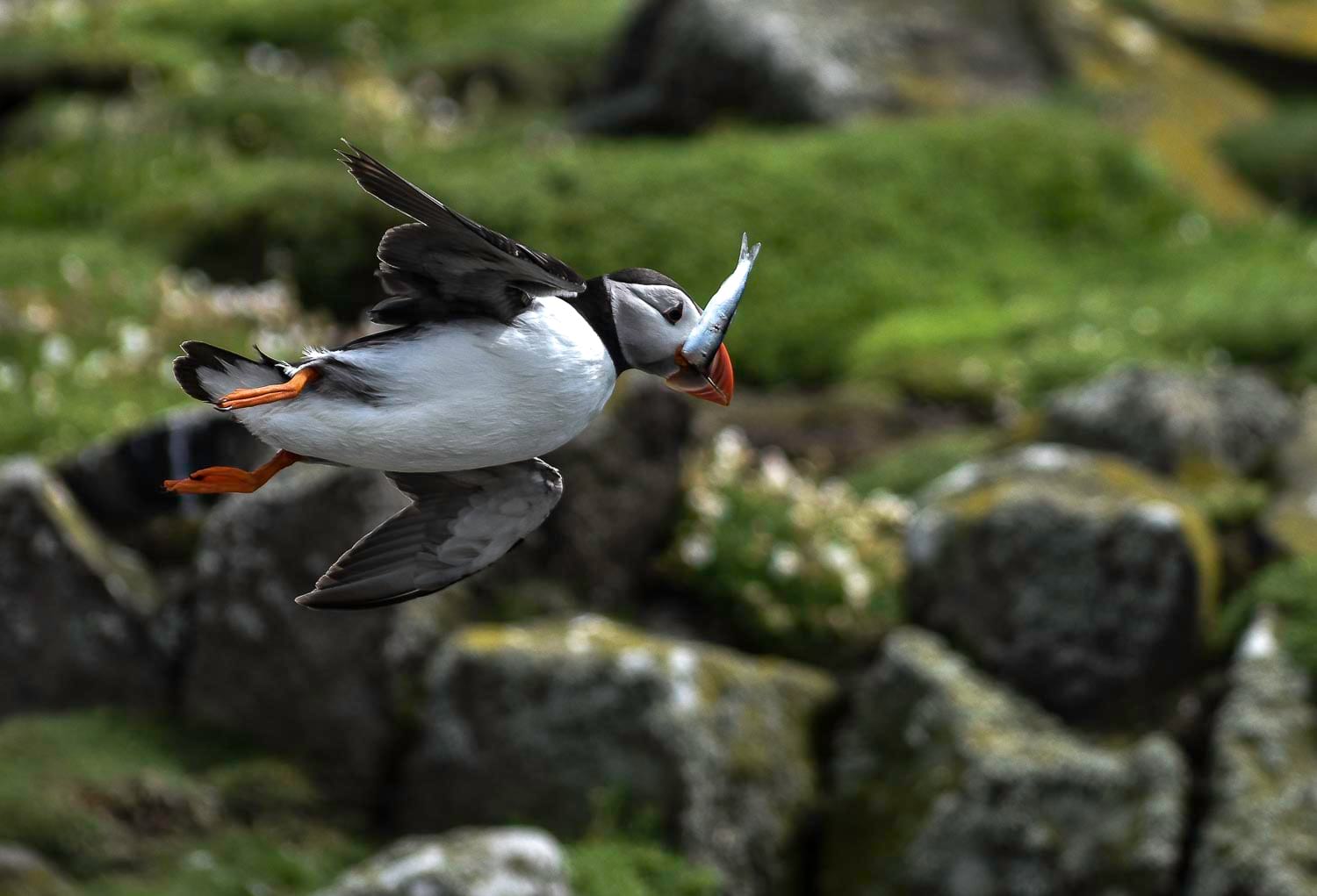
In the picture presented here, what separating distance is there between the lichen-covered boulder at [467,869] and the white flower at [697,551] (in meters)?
1.84

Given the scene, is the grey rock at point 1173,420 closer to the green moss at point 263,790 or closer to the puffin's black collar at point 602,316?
the green moss at point 263,790

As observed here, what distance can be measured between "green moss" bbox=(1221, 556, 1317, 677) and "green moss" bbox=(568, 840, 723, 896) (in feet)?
6.81

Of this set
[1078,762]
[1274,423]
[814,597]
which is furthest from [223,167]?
[1078,762]

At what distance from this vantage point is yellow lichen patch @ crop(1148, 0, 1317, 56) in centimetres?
1483

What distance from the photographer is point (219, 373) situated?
9.14 ft

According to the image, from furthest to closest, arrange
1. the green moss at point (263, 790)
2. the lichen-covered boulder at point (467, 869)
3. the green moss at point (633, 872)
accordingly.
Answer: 1. the green moss at point (263, 790)
2. the green moss at point (633, 872)
3. the lichen-covered boulder at point (467, 869)

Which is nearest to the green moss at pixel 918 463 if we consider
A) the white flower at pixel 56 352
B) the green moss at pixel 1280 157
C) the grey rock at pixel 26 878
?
the white flower at pixel 56 352

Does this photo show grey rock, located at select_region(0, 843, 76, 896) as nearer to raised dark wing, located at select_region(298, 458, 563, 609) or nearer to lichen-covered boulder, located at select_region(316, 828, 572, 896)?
lichen-covered boulder, located at select_region(316, 828, 572, 896)

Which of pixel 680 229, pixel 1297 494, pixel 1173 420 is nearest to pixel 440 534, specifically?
pixel 1297 494

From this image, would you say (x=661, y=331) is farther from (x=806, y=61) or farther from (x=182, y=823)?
(x=806, y=61)

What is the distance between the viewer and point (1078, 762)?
5941 mm

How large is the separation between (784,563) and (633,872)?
5.62ft

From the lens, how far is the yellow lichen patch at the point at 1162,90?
13.4 metres

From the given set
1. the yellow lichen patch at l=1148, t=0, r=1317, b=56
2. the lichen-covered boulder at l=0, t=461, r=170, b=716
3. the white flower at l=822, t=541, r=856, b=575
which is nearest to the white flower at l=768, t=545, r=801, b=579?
the white flower at l=822, t=541, r=856, b=575
